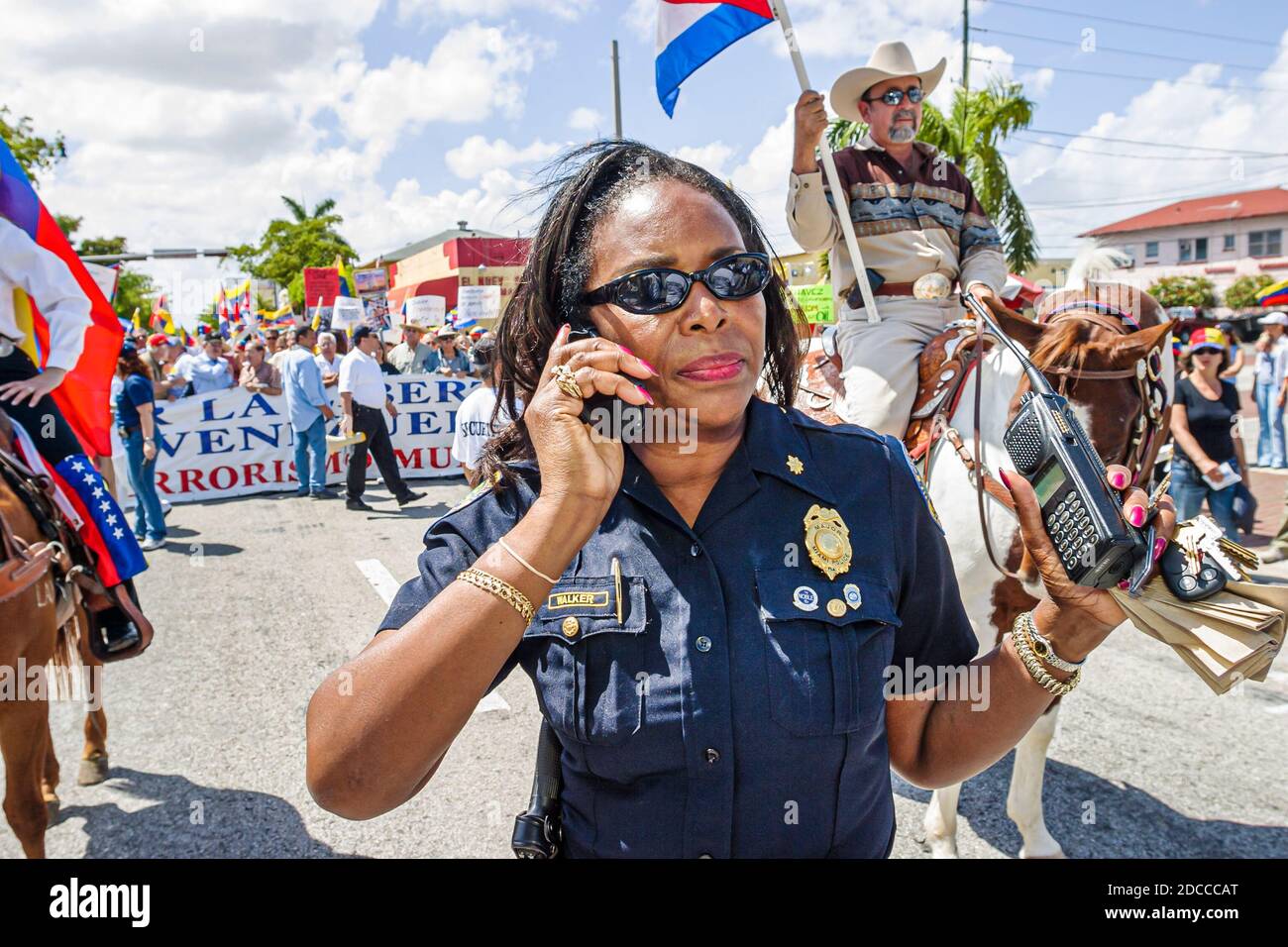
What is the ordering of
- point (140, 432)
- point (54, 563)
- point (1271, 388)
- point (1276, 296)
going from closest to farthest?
point (54, 563), point (140, 432), point (1271, 388), point (1276, 296)

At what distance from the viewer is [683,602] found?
1.47 metres

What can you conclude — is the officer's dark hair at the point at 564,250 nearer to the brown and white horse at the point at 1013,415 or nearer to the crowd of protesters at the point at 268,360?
the brown and white horse at the point at 1013,415

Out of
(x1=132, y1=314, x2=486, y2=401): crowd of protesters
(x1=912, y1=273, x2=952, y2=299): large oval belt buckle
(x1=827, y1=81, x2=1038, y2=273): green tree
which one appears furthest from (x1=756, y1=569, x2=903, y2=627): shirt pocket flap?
(x1=827, y1=81, x2=1038, y2=273): green tree

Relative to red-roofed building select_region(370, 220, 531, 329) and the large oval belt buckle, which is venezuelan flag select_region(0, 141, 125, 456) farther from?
red-roofed building select_region(370, 220, 531, 329)

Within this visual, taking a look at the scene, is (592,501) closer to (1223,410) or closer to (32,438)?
(32,438)

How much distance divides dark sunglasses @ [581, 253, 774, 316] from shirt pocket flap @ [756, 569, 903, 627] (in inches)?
19.7

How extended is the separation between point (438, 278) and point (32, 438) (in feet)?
121

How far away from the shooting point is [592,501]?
51.9 inches

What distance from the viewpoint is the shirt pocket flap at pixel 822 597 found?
146cm

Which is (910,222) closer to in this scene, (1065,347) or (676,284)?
(1065,347)

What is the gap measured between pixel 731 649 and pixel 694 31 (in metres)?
3.51

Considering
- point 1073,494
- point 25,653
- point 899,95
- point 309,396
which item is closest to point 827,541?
point 1073,494

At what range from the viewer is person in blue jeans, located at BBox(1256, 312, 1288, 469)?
38.1 feet
